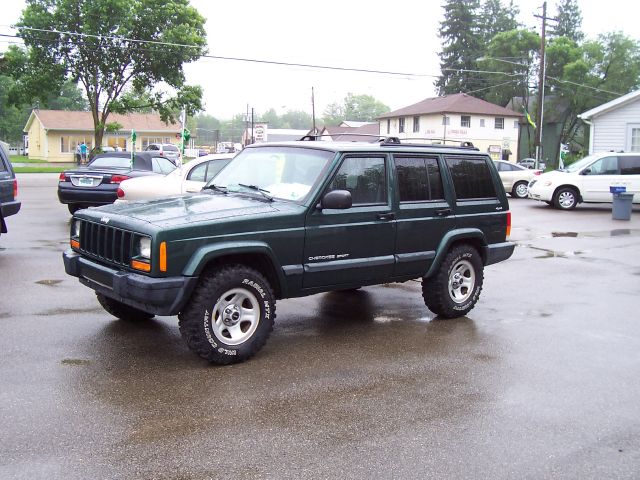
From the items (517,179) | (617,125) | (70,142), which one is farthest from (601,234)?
(70,142)

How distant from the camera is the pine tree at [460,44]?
238 ft

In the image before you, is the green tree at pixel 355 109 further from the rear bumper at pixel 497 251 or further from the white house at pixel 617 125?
the rear bumper at pixel 497 251

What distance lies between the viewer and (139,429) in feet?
14.0

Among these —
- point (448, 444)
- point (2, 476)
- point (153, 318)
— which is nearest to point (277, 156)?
point (153, 318)

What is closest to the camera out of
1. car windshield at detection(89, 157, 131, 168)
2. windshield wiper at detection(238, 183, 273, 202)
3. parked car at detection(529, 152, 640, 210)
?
windshield wiper at detection(238, 183, 273, 202)

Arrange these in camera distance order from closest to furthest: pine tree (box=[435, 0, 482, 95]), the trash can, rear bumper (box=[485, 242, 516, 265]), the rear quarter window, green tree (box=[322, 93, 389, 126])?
1. the rear quarter window
2. rear bumper (box=[485, 242, 516, 265])
3. the trash can
4. pine tree (box=[435, 0, 482, 95])
5. green tree (box=[322, 93, 389, 126])

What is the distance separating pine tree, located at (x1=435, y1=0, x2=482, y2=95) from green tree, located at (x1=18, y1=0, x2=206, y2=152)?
1515 inches

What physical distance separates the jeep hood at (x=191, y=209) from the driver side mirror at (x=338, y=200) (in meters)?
0.47

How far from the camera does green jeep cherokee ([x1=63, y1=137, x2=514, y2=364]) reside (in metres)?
5.29

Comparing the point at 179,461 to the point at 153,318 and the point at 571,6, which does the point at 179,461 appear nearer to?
the point at 153,318

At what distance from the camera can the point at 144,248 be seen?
523 cm

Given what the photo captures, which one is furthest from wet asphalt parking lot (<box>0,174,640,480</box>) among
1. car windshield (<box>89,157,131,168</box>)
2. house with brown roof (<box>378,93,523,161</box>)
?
house with brown roof (<box>378,93,523,161</box>)

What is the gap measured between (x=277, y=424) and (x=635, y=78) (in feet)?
200

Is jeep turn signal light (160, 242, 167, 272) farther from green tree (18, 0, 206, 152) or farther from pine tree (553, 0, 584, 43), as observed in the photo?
pine tree (553, 0, 584, 43)
